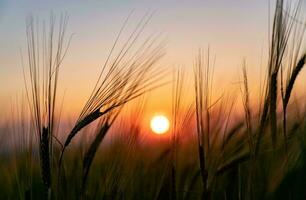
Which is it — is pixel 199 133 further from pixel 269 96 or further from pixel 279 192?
pixel 279 192

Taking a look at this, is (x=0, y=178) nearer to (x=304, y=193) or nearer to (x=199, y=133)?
(x=199, y=133)

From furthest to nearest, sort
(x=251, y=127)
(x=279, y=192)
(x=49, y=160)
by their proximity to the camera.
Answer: (x=279, y=192)
(x=251, y=127)
(x=49, y=160)

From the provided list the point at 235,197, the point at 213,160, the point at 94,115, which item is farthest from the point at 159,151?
the point at 94,115

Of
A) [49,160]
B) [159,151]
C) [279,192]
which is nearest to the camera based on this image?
[49,160]

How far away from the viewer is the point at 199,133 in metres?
1.44

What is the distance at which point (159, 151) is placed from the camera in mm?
2031

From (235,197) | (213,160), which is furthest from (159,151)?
(213,160)

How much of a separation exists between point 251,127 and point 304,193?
0.35 metres

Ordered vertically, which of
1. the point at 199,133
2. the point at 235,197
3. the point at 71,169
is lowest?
the point at 235,197

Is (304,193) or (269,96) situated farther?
(304,193)

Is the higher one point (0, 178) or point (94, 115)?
point (94, 115)

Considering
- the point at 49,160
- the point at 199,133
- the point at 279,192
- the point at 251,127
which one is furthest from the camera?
the point at 279,192

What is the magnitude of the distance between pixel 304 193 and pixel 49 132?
886 millimetres

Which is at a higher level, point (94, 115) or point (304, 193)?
point (94, 115)
